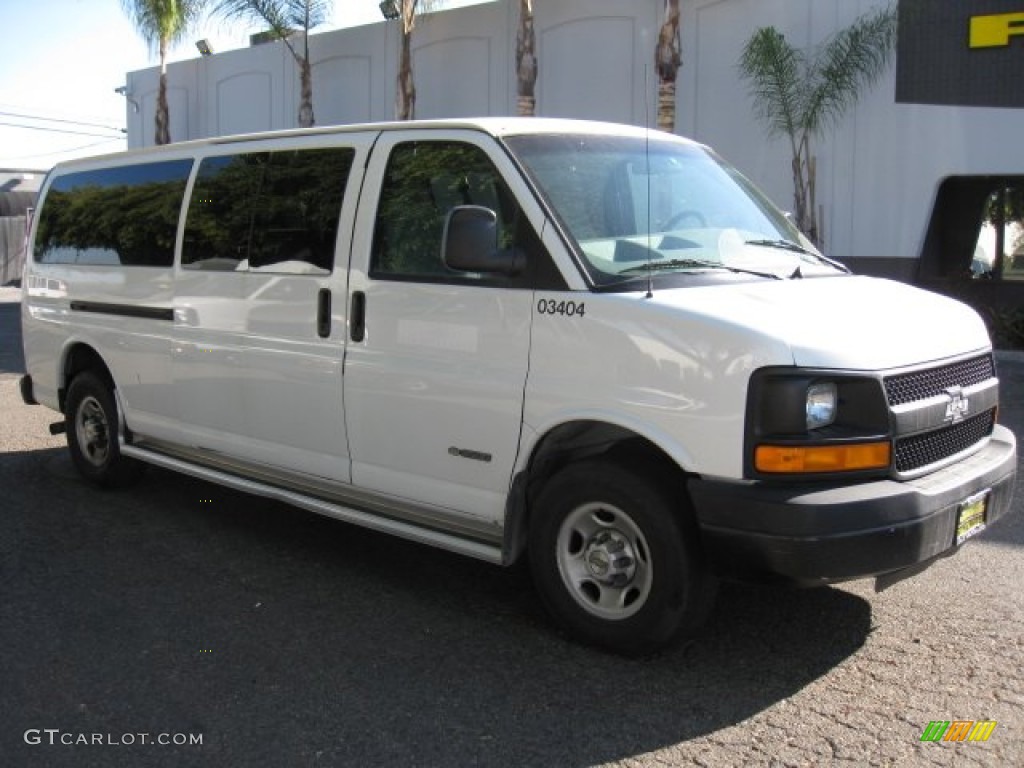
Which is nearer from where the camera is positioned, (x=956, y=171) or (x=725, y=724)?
(x=725, y=724)

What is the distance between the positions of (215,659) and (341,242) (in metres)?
1.97

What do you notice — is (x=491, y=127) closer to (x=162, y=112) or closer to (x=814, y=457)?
(x=814, y=457)

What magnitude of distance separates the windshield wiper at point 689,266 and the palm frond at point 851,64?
11793mm

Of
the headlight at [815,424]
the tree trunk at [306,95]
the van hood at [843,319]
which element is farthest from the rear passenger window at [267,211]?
the tree trunk at [306,95]

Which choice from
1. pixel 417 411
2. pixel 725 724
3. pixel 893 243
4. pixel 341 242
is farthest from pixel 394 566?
pixel 893 243

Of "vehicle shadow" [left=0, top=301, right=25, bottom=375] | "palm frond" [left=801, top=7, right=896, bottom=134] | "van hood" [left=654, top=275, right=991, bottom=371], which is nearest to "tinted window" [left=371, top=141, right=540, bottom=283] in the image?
"van hood" [left=654, top=275, right=991, bottom=371]

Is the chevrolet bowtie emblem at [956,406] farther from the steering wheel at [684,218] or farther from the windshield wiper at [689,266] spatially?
the steering wheel at [684,218]

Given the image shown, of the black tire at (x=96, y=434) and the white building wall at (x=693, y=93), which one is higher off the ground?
the white building wall at (x=693, y=93)

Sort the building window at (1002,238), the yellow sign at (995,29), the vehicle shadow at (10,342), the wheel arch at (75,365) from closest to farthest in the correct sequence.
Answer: the wheel arch at (75,365) → the vehicle shadow at (10,342) → the yellow sign at (995,29) → the building window at (1002,238)

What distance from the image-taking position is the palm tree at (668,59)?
611 inches

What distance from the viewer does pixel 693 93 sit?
16.9 m

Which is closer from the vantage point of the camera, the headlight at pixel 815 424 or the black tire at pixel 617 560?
the headlight at pixel 815 424

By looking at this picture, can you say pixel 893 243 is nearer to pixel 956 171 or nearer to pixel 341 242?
pixel 956 171

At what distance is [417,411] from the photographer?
4.53 meters
